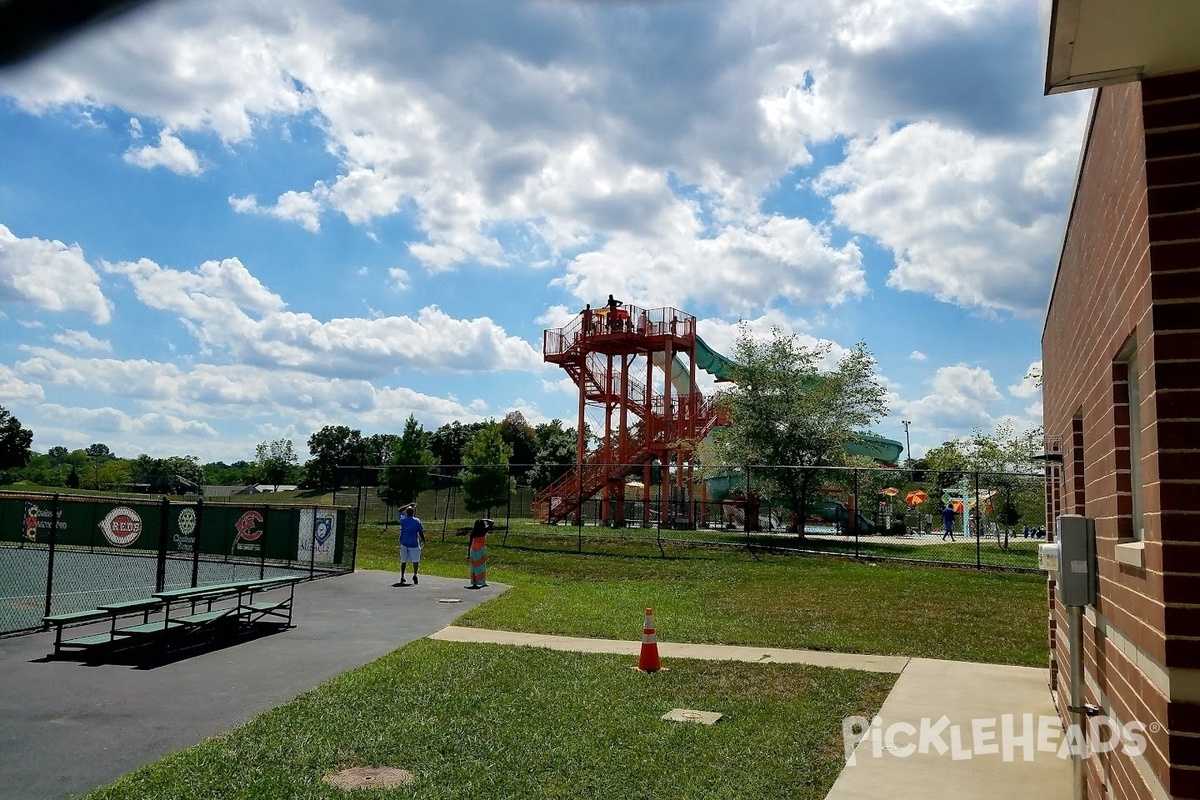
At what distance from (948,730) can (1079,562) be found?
3.53 m

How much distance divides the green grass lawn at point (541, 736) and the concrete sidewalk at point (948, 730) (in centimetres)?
32

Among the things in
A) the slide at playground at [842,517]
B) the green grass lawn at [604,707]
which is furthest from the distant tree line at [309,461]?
the green grass lawn at [604,707]

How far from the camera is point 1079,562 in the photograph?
484cm

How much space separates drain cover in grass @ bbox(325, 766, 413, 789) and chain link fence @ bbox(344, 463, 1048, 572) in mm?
15566

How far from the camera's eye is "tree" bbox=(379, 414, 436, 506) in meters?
37.6

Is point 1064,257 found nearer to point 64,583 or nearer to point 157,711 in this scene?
point 157,711

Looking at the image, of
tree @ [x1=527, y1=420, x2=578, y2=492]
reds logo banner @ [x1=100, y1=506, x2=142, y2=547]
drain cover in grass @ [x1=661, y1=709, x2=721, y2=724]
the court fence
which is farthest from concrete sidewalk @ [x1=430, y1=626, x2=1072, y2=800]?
tree @ [x1=527, y1=420, x2=578, y2=492]

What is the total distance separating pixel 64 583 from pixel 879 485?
24383mm

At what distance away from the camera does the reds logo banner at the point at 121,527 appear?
16.8 metres

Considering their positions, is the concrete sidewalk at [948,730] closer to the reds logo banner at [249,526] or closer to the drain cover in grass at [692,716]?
the drain cover in grass at [692,716]

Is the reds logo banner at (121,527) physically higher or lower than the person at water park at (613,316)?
lower

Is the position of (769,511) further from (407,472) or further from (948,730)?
(948,730)

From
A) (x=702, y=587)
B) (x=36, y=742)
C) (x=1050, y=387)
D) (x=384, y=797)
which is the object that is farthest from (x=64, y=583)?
(x=1050, y=387)

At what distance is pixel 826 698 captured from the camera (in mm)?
8875
